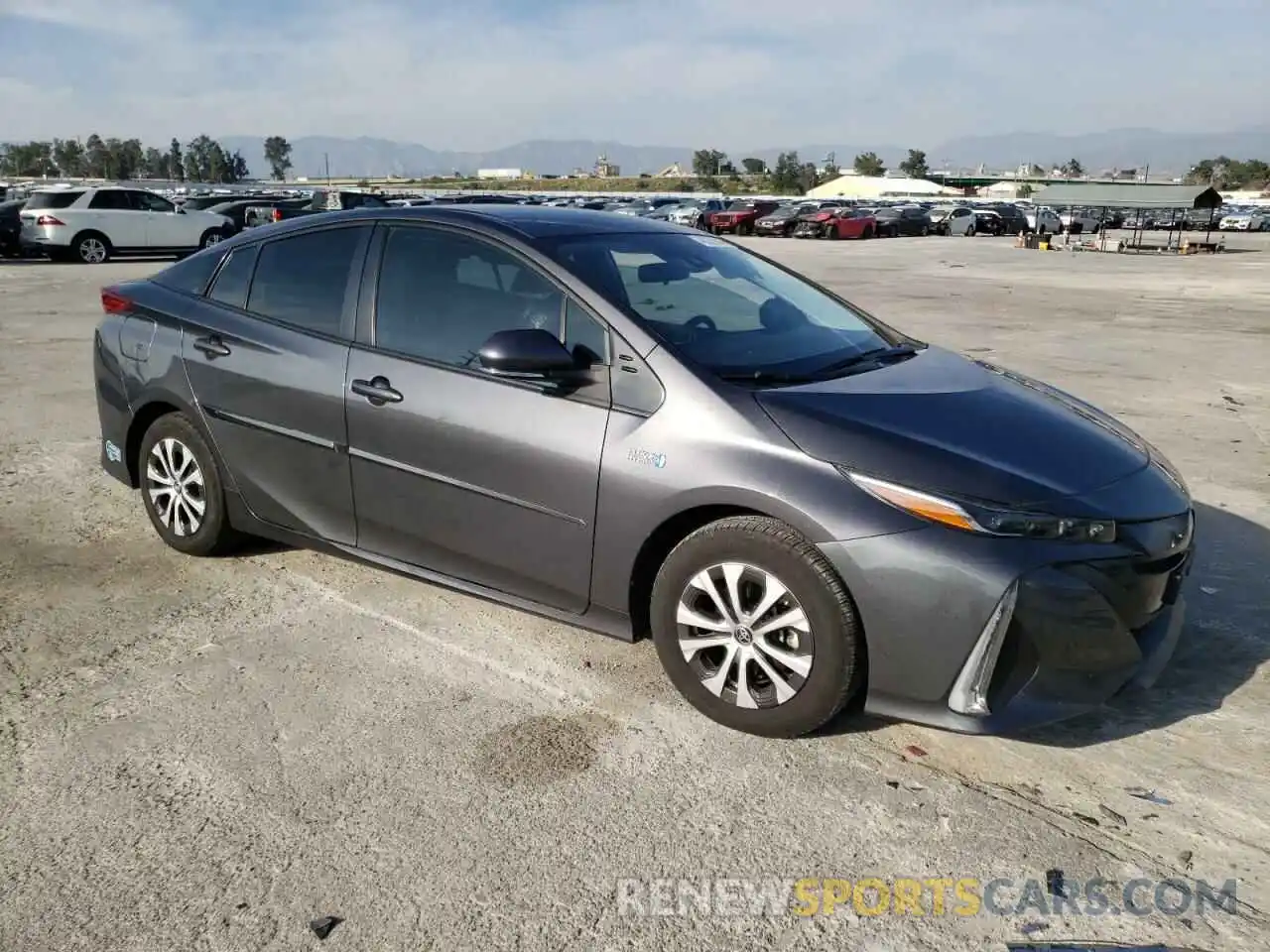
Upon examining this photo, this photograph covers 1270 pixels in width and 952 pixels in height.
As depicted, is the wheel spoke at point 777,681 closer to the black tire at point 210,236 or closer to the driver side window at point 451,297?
the driver side window at point 451,297

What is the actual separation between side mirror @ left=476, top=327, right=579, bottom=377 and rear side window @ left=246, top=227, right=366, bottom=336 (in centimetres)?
95

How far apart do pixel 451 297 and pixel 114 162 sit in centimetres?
13211

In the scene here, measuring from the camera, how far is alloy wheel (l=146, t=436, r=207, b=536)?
4645 mm

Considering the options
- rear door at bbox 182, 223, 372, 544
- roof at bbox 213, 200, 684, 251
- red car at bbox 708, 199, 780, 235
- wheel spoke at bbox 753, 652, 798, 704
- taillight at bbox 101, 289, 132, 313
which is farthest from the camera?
red car at bbox 708, 199, 780, 235

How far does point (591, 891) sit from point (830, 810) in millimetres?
743

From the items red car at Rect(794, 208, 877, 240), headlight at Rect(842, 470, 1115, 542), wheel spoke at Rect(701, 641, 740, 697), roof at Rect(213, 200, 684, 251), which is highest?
roof at Rect(213, 200, 684, 251)

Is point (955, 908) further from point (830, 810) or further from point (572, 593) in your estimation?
point (572, 593)

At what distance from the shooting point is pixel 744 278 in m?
4.34

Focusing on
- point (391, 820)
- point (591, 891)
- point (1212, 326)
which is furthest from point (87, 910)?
point (1212, 326)

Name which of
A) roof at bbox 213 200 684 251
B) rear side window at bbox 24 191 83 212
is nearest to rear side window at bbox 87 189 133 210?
rear side window at bbox 24 191 83 212

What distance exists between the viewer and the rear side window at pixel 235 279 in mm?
4535

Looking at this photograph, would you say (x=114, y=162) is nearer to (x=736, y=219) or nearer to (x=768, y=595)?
(x=736, y=219)

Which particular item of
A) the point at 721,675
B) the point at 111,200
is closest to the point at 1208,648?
the point at 721,675

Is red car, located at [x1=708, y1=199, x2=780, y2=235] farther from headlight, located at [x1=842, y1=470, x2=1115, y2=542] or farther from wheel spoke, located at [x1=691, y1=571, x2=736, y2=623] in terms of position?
headlight, located at [x1=842, y1=470, x2=1115, y2=542]
